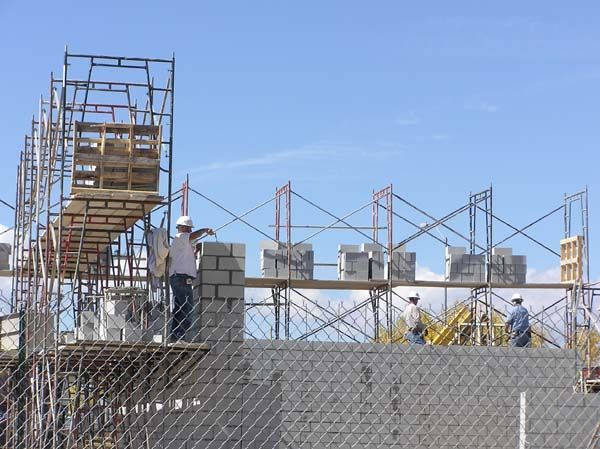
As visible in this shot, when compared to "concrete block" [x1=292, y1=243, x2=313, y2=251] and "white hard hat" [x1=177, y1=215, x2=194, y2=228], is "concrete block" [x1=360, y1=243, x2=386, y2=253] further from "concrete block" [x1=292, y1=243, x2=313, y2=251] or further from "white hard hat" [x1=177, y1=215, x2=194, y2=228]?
"white hard hat" [x1=177, y1=215, x2=194, y2=228]

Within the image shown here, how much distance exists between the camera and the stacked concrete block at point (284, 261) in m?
23.1

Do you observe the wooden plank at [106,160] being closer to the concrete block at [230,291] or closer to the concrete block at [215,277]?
the concrete block at [215,277]

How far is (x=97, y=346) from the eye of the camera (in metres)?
11.4

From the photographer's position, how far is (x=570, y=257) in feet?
77.5

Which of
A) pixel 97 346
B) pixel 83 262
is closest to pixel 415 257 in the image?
pixel 83 262

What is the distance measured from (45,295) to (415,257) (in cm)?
1187

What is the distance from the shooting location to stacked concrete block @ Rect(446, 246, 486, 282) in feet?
78.8

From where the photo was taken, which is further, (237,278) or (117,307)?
(117,307)

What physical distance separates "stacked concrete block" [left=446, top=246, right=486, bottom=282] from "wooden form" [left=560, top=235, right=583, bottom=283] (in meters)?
1.62

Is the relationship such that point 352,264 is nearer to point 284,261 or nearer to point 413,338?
point 284,261

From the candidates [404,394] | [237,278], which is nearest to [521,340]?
[404,394]

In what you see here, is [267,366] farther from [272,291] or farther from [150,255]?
[272,291]

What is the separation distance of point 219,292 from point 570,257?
45.4ft

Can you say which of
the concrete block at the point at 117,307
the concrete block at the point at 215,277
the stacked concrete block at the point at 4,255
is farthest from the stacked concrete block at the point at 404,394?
the stacked concrete block at the point at 4,255
